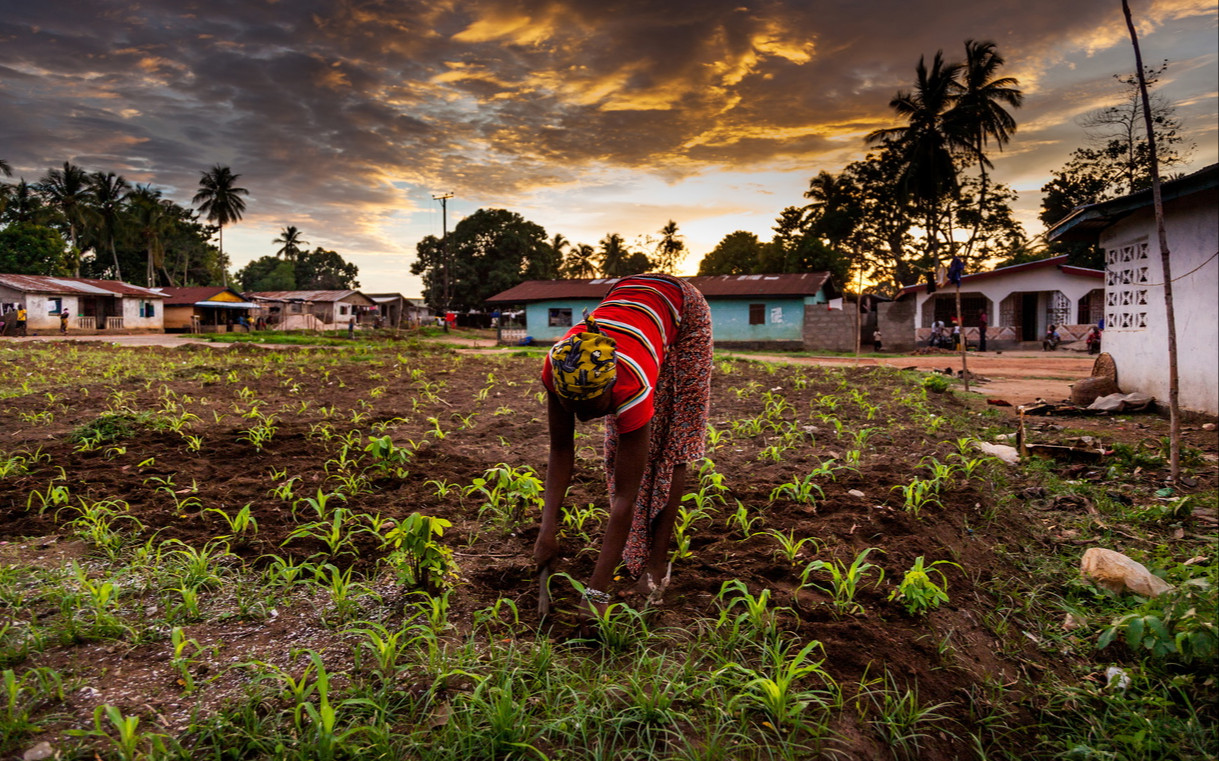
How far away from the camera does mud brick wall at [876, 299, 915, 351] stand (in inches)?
937

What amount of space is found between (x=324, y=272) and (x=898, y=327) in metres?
64.4

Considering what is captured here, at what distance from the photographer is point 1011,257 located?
3812 centimetres

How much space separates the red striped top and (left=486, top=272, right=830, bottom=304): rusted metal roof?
70.5ft

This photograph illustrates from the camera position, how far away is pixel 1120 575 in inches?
111

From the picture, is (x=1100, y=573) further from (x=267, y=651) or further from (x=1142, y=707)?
(x=267, y=651)

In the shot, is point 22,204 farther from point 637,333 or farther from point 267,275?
point 637,333

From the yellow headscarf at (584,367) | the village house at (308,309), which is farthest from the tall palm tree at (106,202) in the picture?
the yellow headscarf at (584,367)

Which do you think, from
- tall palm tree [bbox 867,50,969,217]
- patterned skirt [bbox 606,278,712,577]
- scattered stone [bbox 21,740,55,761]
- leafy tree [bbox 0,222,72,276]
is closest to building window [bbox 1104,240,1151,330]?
patterned skirt [bbox 606,278,712,577]

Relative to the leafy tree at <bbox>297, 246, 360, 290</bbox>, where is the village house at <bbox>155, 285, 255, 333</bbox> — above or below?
below

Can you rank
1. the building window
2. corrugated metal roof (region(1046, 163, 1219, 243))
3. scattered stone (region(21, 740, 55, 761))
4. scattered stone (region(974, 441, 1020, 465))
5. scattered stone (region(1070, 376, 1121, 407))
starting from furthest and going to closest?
scattered stone (region(1070, 376, 1121, 407)) < the building window < corrugated metal roof (region(1046, 163, 1219, 243)) < scattered stone (region(974, 441, 1020, 465)) < scattered stone (region(21, 740, 55, 761))

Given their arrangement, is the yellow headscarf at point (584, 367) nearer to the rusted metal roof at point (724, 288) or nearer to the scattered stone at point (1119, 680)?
the scattered stone at point (1119, 680)

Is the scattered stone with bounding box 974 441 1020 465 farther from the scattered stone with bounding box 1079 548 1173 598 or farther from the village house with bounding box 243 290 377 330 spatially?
the village house with bounding box 243 290 377 330

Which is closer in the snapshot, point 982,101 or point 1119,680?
point 1119,680

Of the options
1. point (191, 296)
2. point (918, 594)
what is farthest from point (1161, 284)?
→ point (191, 296)
